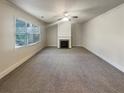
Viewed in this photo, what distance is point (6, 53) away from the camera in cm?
425

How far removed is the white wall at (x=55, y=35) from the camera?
13.1 metres

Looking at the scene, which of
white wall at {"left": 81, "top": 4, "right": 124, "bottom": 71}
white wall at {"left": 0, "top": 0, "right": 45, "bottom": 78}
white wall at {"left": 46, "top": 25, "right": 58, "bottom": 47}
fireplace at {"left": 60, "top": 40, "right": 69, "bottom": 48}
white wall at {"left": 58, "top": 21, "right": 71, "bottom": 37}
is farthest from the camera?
white wall at {"left": 46, "top": 25, "right": 58, "bottom": 47}

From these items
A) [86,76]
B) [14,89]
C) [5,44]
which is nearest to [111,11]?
[86,76]

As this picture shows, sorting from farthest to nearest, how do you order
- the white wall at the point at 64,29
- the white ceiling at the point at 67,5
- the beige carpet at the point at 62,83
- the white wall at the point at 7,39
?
the white wall at the point at 64,29, the white ceiling at the point at 67,5, the white wall at the point at 7,39, the beige carpet at the point at 62,83

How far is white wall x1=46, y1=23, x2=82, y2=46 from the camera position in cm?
1312

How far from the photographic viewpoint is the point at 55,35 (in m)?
13.2

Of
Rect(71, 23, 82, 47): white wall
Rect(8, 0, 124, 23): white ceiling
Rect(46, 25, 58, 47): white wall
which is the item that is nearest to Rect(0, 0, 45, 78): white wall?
Rect(8, 0, 124, 23): white ceiling

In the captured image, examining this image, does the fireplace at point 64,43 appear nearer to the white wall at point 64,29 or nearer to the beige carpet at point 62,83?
the white wall at point 64,29

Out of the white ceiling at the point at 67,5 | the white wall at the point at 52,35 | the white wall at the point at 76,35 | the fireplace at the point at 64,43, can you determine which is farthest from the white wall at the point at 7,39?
the white wall at the point at 76,35

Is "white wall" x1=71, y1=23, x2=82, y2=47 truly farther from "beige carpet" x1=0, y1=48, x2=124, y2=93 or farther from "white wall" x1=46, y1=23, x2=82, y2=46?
"beige carpet" x1=0, y1=48, x2=124, y2=93

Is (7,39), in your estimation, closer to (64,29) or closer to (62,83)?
(62,83)

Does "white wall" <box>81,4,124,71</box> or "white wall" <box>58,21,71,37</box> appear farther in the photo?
"white wall" <box>58,21,71,37</box>

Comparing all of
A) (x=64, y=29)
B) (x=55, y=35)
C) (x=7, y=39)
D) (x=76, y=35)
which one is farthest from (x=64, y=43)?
(x=7, y=39)

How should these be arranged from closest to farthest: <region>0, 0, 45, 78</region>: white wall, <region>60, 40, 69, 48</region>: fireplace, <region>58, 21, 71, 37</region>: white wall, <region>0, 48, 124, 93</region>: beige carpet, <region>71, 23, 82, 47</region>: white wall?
<region>0, 48, 124, 93</region>: beige carpet
<region>0, 0, 45, 78</region>: white wall
<region>58, 21, 71, 37</region>: white wall
<region>60, 40, 69, 48</region>: fireplace
<region>71, 23, 82, 47</region>: white wall
